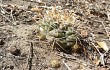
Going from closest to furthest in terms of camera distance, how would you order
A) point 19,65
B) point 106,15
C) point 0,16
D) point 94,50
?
1. point 19,65
2. point 94,50
3. point 0,16
4. point 106,15

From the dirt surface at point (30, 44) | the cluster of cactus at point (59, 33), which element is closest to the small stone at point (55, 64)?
the dirt surface at point (30, 44)

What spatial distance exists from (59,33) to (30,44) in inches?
10.4

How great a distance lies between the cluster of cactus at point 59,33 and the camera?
2318 millimetres

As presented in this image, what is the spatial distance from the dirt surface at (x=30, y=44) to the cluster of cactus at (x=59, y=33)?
0.07m

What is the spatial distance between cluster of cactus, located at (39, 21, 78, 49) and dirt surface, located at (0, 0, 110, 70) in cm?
7

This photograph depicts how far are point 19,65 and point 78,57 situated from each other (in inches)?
21.2

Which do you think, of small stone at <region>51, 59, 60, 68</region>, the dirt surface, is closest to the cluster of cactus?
the dirt surface

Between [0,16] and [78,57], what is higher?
[0,16]

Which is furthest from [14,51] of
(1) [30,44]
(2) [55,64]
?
(2) [55,64]

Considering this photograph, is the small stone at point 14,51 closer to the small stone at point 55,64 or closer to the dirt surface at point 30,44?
the dirt surface at point 30,44

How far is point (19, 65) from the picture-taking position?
209 cm

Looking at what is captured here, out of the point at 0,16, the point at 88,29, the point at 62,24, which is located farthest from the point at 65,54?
the point at 0,16

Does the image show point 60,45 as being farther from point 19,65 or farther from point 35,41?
point 19,65

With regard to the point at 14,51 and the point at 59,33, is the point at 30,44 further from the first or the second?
the point at 59,33
